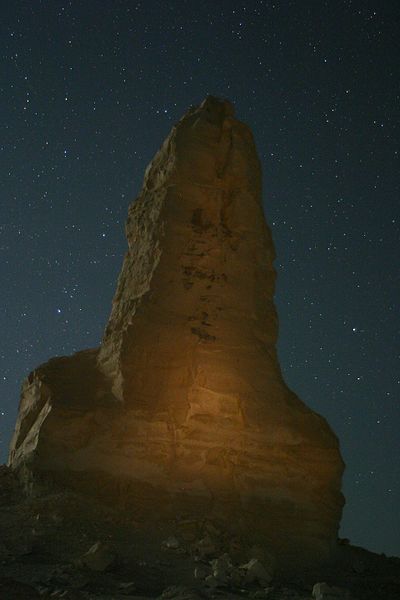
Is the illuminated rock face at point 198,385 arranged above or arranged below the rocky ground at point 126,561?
above

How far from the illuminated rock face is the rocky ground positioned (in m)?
0.88

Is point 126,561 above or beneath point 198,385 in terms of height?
beneath

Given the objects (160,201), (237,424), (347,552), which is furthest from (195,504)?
(160,201)

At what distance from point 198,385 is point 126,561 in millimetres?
5365

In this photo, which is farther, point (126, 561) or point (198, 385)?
point (198, 385)

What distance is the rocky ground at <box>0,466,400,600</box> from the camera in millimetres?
10688

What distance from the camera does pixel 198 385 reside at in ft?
54.6

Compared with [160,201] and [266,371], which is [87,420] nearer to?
[266,371]

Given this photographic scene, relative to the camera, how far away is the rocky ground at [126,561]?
35.1ft

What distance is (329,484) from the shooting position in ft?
55.5

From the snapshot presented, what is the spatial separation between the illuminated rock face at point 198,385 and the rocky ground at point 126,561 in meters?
0.88

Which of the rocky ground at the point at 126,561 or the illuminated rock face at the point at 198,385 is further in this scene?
the illuminated rock face at the point at 198,385

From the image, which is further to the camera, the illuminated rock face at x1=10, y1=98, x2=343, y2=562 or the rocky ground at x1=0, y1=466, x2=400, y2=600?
the illuminated rock face at x1=10, y1=98, x2=343, y2=562

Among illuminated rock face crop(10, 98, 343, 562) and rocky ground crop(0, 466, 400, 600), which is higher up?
illuminated rock face crop(10, 98, 343, 562)
